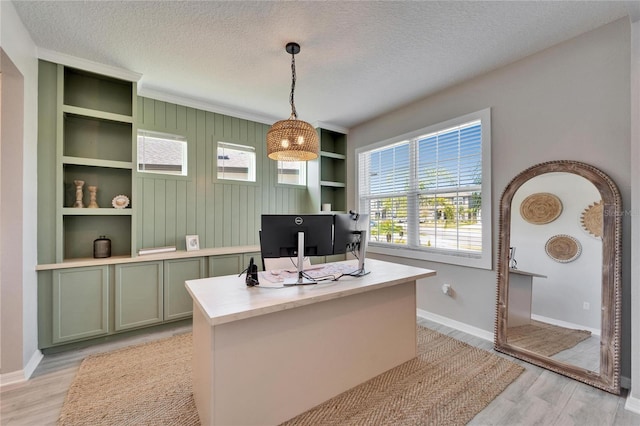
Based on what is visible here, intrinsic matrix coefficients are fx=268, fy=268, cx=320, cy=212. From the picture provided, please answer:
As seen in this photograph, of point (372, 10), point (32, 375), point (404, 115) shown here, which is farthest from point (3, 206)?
point (404, 115)

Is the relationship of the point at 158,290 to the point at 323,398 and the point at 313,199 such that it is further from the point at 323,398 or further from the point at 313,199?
the point at 313,199

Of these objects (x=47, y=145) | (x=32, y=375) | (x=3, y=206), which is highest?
(x=47, y=145)

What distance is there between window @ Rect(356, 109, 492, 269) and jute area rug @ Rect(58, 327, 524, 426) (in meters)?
1.12

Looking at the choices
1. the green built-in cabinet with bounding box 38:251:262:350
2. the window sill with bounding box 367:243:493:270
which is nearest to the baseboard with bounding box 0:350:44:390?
the green built-in cabinet with bounding box 38:251:262:350

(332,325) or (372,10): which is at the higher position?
(372,10)

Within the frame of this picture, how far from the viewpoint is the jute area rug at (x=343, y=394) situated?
1.76 m

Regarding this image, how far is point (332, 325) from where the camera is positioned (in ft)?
6.39

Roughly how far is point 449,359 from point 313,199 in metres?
2.95

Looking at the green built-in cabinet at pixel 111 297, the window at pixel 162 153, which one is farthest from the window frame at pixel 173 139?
the green built-in cabinet at pixel 111 297

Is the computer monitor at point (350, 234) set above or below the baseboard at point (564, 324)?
above

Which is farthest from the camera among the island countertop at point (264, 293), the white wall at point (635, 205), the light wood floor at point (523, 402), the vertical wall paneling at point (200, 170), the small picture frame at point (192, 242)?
the vertical wall paneling at point (200, 170)

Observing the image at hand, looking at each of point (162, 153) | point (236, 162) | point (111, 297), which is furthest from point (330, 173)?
point (111, 297)

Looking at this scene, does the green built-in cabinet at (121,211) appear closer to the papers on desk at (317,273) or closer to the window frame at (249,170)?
the window frame at (249,170)

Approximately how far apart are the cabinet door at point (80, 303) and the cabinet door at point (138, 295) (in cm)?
11
